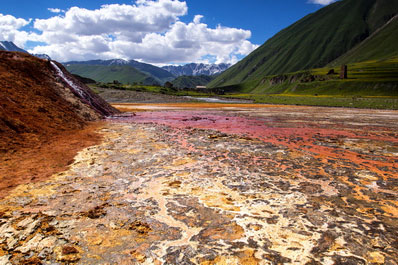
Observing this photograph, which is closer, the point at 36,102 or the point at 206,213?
the point at 206,213

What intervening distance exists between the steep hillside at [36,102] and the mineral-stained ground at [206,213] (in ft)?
18.1

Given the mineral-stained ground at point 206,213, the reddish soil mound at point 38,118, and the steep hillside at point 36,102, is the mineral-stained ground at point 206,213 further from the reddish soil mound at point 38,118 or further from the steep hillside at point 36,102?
the steep hillside at point 36,102

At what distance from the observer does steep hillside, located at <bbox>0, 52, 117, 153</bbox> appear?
40.0 ft

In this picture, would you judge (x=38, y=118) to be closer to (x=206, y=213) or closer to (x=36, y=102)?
(x=36, y=102)

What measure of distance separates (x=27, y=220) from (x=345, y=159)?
10.5 meters

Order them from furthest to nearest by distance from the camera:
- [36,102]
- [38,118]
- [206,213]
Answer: [36,102]
[38,118]
[206,213]

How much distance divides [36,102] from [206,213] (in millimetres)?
17445

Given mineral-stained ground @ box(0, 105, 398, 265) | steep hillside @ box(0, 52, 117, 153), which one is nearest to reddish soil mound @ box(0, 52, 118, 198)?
steep hillside @ box(0, 52, 117, 153)

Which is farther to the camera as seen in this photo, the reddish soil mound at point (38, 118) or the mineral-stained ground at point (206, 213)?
the reddish soil mound at point (38, 118)

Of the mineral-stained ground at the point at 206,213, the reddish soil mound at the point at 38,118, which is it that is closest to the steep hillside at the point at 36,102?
the reddish soil mound at the point at 38,118

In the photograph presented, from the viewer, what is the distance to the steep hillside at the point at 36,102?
40.0 feet

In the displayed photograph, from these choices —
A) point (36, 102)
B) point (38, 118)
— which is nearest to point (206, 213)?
point (38, 118)

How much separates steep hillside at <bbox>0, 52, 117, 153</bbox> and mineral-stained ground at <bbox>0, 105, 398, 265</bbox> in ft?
18.1

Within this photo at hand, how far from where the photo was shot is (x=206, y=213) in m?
5.10
